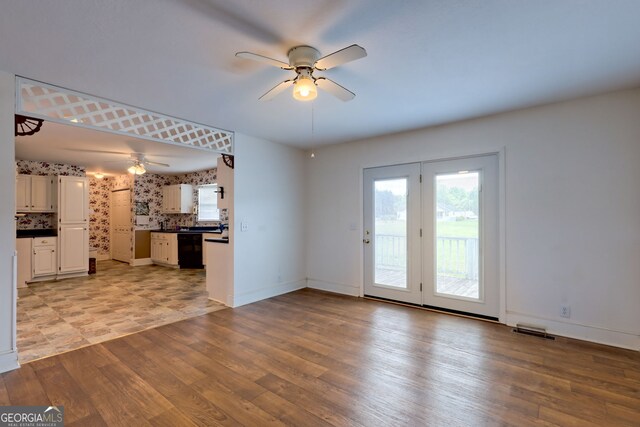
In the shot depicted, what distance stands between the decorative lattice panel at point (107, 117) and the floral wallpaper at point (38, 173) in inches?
178

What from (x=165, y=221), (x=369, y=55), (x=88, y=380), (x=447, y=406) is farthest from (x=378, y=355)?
(x=165, y=221)

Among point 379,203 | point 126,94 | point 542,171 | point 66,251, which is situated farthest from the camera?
point 66,251

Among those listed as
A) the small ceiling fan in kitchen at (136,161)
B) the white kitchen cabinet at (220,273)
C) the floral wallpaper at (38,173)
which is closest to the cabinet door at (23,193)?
the floral wallpaper at (38,173)

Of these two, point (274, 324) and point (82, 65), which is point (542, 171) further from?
point (82, 65)

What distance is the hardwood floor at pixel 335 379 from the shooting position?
193 centimetres

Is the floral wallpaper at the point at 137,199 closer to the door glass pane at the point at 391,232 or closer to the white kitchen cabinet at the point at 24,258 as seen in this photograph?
the white kitchen cabinet at the point at 24,258

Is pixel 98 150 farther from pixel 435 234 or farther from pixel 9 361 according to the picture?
pixel 435 234

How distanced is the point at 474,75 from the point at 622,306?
2.70 m

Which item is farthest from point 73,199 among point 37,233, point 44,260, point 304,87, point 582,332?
point 582,332

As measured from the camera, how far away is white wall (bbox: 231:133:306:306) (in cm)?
441

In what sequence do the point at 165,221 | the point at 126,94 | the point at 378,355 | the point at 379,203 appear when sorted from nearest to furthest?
1. the point at 378,355
2. the point at 126,94
3. the point at 379,203
4. the point at 165,221

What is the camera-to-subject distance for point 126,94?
297 cm

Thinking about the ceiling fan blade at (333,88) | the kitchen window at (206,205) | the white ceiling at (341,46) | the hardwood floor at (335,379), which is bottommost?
the hardwood floor at (335,379)

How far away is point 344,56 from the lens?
196 cm
